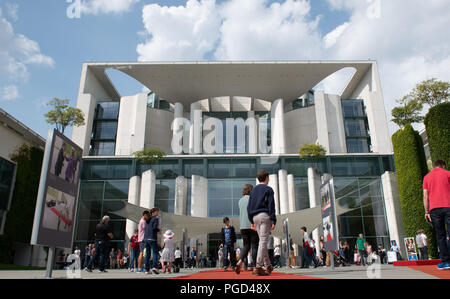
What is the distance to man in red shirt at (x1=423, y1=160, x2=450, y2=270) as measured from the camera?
13.2ft

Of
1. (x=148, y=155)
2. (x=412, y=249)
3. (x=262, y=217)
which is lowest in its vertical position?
(x=412, y=249)

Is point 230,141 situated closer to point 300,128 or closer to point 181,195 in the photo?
point 300,128

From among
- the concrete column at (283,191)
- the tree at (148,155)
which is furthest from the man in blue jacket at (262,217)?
the tree at (148,155)

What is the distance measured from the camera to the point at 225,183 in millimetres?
24656

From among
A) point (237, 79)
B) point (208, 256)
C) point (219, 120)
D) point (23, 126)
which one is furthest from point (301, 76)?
point (23, 126)

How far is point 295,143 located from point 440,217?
2645 cm

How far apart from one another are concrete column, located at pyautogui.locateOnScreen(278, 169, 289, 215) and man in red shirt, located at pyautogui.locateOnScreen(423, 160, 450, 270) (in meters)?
19.8

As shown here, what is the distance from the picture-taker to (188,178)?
2472cm

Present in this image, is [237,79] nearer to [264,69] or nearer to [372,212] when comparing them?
[264,69]

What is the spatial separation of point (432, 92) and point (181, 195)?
20.7m

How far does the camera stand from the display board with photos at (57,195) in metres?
4.27

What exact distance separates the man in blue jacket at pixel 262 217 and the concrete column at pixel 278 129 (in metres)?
22.8

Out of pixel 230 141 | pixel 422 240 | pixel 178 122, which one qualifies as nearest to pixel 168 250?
pixel 422 240
